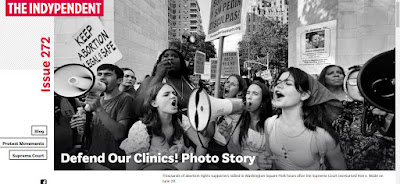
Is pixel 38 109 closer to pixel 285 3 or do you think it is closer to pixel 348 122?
pixel 285 3

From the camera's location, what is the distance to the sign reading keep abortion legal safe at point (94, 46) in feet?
12.1

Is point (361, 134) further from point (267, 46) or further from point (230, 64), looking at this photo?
point (230, 64)

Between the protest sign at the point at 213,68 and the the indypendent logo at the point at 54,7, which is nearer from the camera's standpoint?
the the indypendent logo at the point at 54,7

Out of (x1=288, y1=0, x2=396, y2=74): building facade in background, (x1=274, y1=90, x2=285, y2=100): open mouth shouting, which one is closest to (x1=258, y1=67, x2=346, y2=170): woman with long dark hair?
(x1=274, y1=90, x2=285, y2=100): open mouth shouting

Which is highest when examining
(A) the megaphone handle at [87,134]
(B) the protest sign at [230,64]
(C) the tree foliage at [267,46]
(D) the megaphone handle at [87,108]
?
(C) the tree foliage at [267,46]

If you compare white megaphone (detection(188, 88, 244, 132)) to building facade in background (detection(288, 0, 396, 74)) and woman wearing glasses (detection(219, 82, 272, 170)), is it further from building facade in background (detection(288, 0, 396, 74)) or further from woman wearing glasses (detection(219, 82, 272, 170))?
building facade in background (detection(288, 0, 396, 74))

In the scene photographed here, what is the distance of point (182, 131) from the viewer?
3.77 m

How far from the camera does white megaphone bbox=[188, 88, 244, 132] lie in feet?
11.9

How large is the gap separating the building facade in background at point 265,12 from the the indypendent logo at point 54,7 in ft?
5.14

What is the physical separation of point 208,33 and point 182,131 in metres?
1.09

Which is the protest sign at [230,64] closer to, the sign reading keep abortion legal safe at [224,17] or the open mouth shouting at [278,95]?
the sign reading keep abortion legal safe at [224,17]

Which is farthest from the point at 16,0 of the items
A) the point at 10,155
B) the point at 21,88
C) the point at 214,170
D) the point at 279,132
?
the point at 279,132

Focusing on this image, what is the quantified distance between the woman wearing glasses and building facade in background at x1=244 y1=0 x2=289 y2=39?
24.5 inches

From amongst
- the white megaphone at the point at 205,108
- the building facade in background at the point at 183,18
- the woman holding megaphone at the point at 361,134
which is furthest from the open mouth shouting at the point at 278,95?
the building facade in background at the point at 183,18
